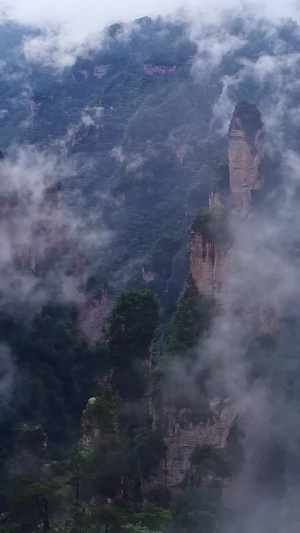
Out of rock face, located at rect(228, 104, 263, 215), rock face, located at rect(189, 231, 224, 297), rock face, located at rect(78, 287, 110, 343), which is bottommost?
rock face, located at rect(189, 231, 224, 297)

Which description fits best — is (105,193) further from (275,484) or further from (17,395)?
A: (275,484)

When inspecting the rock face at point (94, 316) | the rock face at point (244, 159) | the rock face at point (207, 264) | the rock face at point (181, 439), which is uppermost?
the rock face at point (244, 159)

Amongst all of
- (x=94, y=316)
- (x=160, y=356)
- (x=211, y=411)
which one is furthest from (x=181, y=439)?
(x=94, y=316)

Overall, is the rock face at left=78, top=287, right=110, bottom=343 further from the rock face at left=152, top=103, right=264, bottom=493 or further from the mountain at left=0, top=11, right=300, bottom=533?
the rock face at left=152, top=103, right=264, bottom=493

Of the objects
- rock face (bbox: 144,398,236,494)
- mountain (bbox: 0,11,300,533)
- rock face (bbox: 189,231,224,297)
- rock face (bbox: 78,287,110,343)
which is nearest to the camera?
mountain (bbox: 0,11,300,533)

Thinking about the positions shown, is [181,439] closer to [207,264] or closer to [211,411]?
[211,411]

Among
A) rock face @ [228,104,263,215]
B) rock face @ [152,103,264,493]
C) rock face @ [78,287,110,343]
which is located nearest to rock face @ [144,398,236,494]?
rock face @ [152,103,264,493]

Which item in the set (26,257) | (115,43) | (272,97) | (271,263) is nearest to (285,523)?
(271,263)

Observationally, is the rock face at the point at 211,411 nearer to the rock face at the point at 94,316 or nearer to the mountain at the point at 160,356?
the mountain at the point at 160,356

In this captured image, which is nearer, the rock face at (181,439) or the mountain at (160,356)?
the mountain at (160,356)

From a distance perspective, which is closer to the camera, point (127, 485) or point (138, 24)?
point (127, 485)

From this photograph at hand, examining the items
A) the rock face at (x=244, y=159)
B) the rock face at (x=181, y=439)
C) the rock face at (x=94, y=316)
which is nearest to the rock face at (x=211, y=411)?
the rock face at (x=181, y=439)
